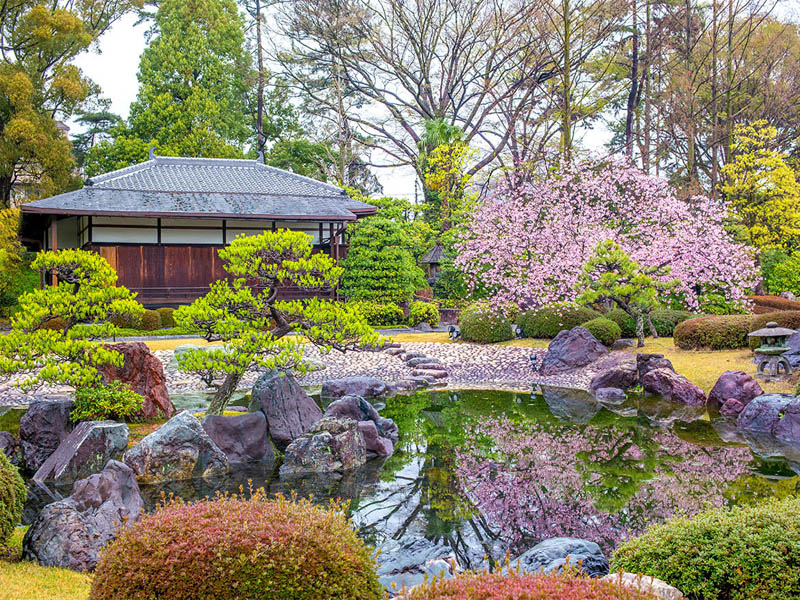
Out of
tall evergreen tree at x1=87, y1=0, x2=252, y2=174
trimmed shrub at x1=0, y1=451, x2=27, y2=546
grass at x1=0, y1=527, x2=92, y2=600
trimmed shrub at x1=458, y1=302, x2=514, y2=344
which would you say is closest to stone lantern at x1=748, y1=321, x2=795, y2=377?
trimmed shrub at x1=458, y1=302, x2=514, y2=344

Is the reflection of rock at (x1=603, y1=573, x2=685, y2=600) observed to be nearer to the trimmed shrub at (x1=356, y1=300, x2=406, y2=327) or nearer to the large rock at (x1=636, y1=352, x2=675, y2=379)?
the large rock at (x1=636, y1=352, x2=675, y2=379)

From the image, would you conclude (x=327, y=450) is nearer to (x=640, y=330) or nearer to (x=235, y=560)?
(x=235, y=560)

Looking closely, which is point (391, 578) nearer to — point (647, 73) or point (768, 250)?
point (768, 250)

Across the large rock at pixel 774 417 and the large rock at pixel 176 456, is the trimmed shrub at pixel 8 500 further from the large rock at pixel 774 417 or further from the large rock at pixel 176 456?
the large rock at pixel 774 417

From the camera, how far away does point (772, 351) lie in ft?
36.9

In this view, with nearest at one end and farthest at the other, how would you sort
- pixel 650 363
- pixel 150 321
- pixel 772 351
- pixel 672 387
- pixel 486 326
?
pixel 772 351 → pixel 672 387 → pixel 650 363 → pixel 486 326 → pixel 150 321

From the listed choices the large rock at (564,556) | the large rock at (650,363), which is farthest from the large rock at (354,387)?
the large rock at (564,556)

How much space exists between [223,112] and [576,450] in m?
26.8

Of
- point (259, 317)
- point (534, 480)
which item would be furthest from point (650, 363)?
point (259, 317)

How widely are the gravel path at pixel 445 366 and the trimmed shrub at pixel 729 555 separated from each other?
9522 millimetres

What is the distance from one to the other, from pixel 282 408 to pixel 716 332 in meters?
9.72

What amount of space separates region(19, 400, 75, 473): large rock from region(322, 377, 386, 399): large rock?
4.87 m

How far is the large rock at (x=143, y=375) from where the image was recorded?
31.4ft

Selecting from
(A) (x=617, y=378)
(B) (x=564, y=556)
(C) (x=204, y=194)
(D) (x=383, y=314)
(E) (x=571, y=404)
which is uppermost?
(C) (x=204, y=194)
